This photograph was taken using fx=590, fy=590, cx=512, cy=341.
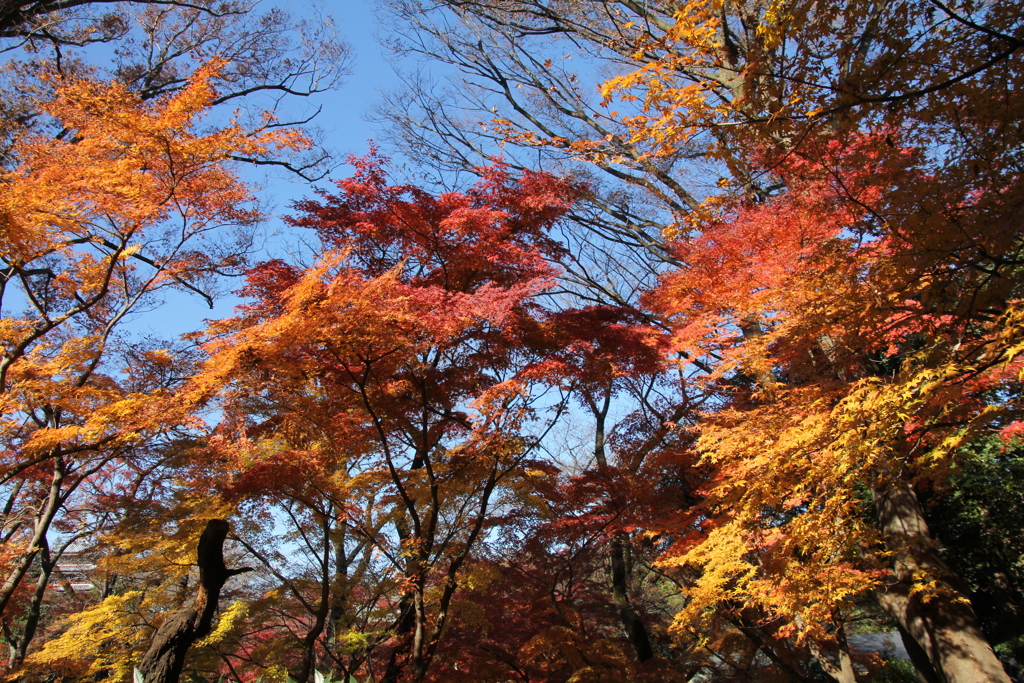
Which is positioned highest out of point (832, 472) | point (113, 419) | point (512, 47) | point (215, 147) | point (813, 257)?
point (512, 47)

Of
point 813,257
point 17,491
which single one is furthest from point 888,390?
point 17,491

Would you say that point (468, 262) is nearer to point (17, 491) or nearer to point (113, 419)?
point (113, 419)

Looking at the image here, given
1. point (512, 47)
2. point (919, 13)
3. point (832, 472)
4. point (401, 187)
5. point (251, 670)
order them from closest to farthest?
point (919, 13) → point (832, 472) → point (401, 187) → point (251, 670) → point (512, 47)

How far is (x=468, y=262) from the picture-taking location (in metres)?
7.48

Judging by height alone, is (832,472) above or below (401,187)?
below

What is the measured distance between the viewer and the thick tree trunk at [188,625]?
304cm

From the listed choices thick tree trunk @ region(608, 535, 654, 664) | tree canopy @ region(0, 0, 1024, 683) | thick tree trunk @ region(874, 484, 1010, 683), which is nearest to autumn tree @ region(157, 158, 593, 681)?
tree canopy @ region(0, 0, 1024, 683)

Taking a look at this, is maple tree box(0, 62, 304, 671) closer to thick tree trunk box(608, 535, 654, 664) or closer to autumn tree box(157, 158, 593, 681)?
autumn tree box(157, 158, 593, 681)

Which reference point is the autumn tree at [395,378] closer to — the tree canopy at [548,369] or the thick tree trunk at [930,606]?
the tree canopy at [548,369]

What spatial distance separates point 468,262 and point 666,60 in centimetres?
327

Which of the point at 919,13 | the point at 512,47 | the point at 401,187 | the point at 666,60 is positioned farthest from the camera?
the point at 512,47

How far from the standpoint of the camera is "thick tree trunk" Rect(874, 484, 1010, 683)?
5.89 metres

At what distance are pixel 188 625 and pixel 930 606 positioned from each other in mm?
7179

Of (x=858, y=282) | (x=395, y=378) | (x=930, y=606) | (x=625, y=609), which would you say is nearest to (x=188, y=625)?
(x=395, y=378)
